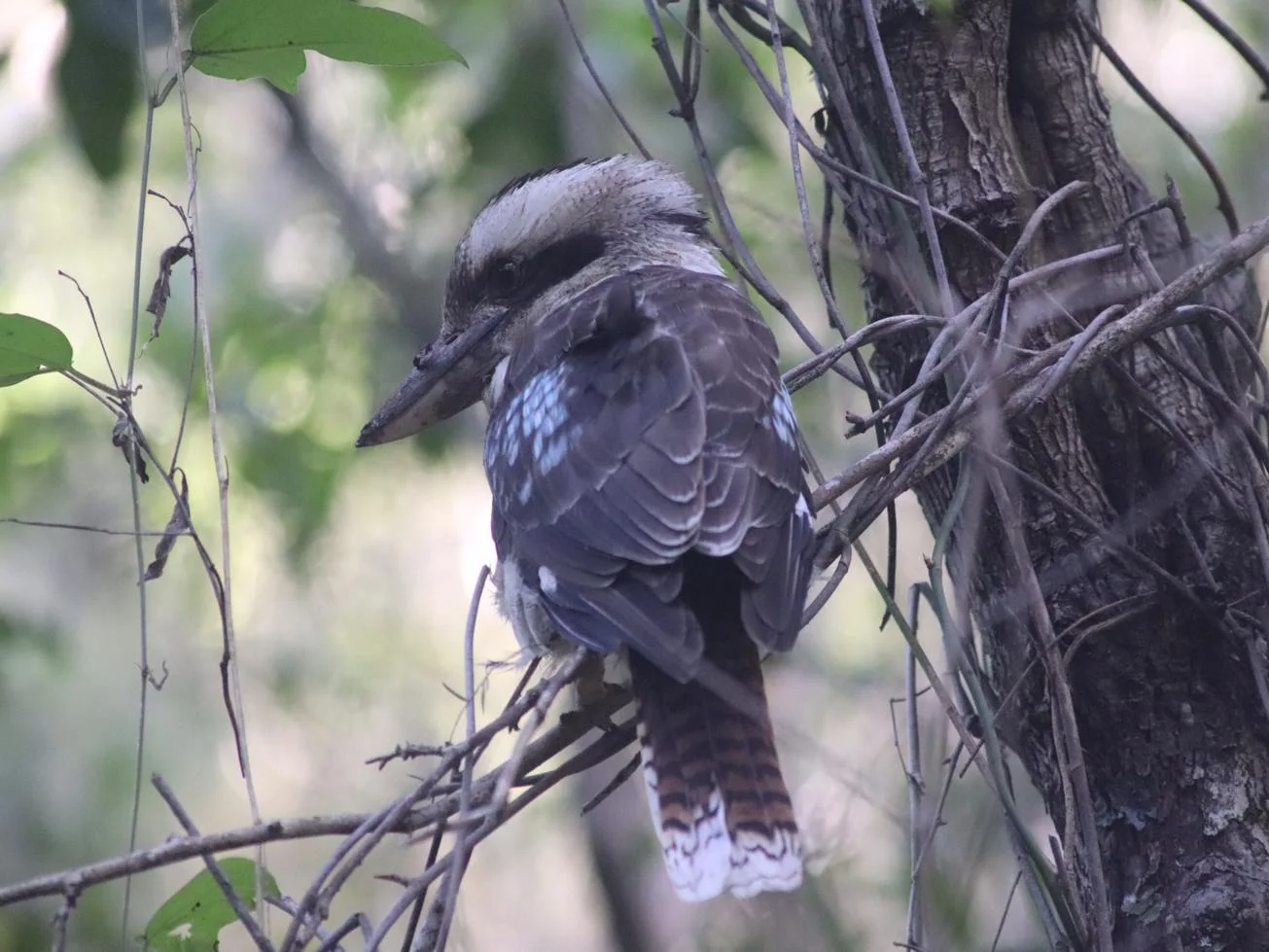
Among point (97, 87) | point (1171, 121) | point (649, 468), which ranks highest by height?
point (97, 87)

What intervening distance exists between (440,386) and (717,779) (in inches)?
50.0

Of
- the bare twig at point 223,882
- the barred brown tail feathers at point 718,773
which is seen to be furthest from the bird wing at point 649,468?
the bare twig at point 223,882

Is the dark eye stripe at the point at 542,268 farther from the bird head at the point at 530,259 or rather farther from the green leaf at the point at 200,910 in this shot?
the green leaf at the point at 200,910

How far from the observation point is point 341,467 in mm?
4148

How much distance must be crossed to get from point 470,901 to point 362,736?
3.01ft

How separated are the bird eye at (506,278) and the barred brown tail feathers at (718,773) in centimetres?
113

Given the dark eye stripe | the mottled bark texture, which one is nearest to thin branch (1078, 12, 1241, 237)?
the mottled bark texture

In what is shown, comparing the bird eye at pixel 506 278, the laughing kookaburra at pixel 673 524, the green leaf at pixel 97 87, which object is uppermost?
the green leaf at pixel 97 87

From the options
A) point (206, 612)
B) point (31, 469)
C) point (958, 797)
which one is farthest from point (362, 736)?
point (958, 797)

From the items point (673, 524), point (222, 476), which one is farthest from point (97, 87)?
point (673, 524)

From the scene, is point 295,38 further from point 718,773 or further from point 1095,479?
point 1095,479

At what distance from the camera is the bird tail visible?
1892 millimetres

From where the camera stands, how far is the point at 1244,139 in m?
4.98

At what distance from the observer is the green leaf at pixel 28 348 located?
72.0 inches
